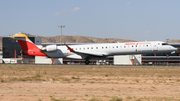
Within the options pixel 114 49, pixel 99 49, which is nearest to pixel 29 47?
pixel 99 49

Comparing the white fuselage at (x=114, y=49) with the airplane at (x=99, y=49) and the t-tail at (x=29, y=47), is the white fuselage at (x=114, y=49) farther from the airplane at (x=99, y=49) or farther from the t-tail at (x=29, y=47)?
the t-tail at (x=29, y=47)

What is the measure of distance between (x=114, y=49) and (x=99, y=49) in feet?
8.88

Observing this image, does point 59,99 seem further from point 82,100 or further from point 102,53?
point 102,53

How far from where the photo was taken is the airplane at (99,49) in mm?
37281

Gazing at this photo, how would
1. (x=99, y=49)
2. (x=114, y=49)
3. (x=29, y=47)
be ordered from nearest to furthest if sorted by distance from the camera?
(x=114, y=49) < (x=99, y=49) < (x=29, y=47)

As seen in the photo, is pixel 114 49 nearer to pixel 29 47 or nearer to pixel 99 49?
pixel 99 49

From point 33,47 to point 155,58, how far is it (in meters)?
32.9

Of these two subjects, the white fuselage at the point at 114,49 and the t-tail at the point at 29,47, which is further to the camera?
the t-tail at the point at 29,47

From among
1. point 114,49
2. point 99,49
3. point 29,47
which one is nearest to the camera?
point 114,49

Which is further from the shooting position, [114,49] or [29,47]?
[29,47]

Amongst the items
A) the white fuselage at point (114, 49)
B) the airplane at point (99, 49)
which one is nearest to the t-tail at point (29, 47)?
the airplane at point (99, 49)

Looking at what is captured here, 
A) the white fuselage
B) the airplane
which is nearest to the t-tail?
the airplane

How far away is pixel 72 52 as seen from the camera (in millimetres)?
39688

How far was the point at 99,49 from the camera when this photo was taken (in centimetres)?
3894
